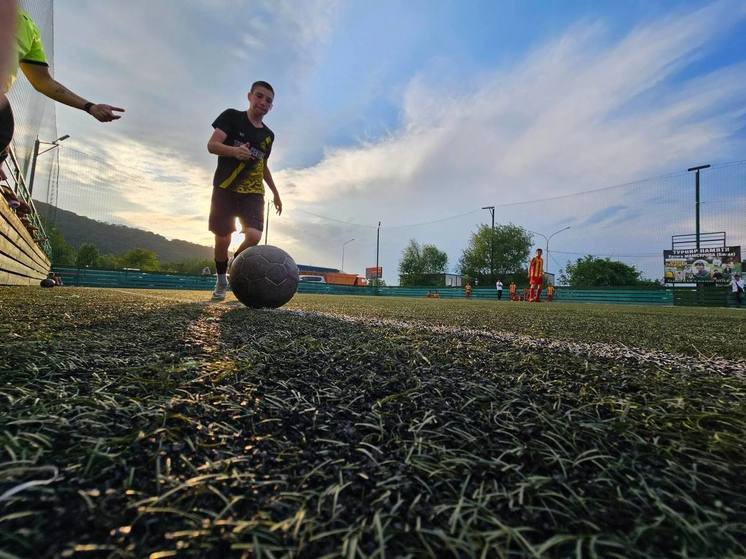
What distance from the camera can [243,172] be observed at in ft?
18.8

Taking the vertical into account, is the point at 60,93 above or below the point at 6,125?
above

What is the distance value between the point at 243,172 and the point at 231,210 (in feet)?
1.96

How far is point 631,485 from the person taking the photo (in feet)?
2.35

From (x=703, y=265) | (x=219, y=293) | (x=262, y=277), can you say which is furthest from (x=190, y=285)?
(x=703, y=265)

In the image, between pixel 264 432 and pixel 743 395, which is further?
pixel 743 395

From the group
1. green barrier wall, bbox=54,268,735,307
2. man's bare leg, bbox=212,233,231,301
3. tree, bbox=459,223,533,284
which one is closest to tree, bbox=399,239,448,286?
tree, bbox=459,223,533,284

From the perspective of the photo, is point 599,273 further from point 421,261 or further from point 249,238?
point 249,238

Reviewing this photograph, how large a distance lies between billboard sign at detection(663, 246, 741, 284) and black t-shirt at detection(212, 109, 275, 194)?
35398 millimetres

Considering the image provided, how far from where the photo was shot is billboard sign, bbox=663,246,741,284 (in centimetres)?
2919

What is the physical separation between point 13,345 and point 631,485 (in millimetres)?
2236

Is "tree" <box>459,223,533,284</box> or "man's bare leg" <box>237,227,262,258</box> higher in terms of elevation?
"tree" <box>459,223,533,284</box>

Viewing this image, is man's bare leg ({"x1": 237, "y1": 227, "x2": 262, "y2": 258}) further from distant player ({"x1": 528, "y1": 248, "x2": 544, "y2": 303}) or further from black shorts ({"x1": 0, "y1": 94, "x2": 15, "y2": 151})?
distant player ({"x1": 528, "y1": 248, "x2": 544, "y2": 303})

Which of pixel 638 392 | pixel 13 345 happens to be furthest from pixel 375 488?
pixel 13 345

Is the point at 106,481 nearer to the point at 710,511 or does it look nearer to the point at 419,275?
the point at 710,511
